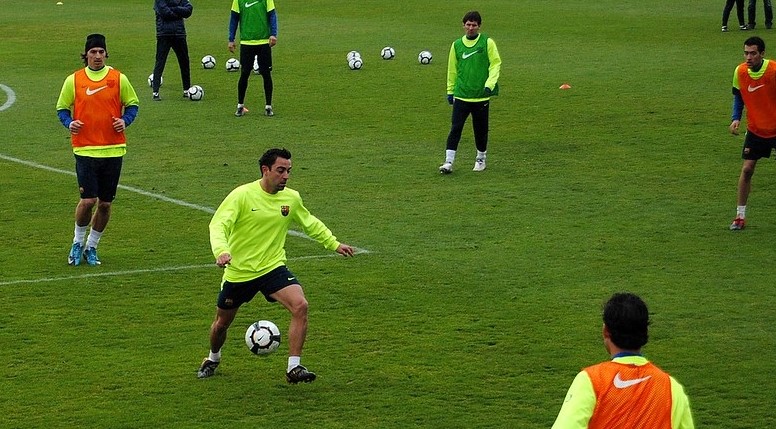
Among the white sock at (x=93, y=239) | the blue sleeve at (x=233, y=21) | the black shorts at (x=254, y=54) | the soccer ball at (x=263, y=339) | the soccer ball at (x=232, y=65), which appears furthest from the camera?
the soccer ball at (x=232, y=65)

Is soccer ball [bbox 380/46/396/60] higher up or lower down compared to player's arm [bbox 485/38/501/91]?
lower down

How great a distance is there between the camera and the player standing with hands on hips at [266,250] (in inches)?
410

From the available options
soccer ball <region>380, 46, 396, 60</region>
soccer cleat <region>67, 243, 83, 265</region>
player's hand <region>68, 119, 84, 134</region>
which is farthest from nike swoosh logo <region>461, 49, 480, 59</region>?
soccer ball <region>380, 46, 396, 60</region>

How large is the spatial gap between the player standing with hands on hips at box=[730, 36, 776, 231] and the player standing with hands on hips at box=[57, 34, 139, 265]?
23.5 feet

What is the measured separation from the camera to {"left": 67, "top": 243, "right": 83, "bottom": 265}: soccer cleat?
14.6m

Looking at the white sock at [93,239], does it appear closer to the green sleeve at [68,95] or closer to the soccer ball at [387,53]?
the green sleeve at [68,95]

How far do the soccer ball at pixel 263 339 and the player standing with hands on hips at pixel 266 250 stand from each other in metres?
0.35

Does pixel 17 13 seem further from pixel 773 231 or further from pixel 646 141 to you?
pixel 773 231

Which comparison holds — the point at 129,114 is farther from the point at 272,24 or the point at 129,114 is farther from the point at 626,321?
the point at 626,321

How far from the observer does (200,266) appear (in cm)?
1463

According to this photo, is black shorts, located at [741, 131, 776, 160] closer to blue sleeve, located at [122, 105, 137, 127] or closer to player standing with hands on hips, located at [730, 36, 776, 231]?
player standing with hands on hips, located at [730, 36, 776, 231]

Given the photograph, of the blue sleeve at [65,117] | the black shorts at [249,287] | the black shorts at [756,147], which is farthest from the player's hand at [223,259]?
the black shorts at [756,147]

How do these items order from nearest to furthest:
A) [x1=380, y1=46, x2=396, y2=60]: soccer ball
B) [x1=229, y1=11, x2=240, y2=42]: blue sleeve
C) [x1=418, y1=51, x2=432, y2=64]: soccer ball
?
[x1=229, y1=11, x2=240, y2=42]: blue sleeve < [x1=418, y1=51, x2=432, y2=64]: soccer ball < [x1=380, y1=46, x2=396, y2=60]: soccer ball

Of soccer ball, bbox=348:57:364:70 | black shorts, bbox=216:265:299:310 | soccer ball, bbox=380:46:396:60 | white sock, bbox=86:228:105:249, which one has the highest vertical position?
soccer ball, bbox=380:46:396:60
